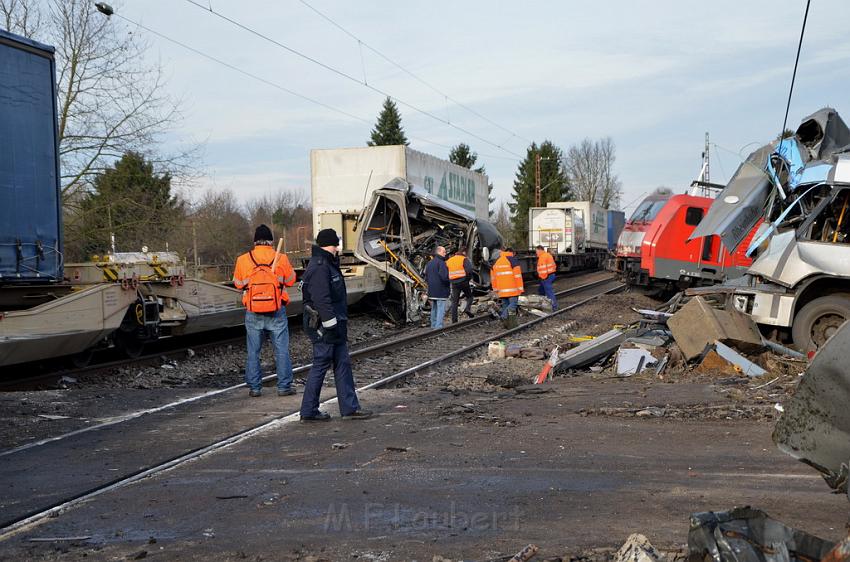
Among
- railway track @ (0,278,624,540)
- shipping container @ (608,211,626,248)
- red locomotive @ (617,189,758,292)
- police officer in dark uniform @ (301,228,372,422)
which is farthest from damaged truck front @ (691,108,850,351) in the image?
shipping container @ (608,211,626,248)

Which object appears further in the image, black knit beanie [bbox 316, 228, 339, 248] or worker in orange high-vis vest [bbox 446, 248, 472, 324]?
worker in orange high-vis vest [bbox 446, 248, 472, 324]

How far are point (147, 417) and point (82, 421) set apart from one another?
1.91ft

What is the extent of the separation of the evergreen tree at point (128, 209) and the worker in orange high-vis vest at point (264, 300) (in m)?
13.9

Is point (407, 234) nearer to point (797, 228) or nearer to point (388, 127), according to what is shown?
point (797, 228)

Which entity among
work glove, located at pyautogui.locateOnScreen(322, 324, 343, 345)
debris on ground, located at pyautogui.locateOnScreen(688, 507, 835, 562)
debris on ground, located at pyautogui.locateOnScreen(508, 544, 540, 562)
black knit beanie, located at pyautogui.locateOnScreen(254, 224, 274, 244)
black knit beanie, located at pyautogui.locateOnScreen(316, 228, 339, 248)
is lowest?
debris on ground, located at pyautogui.locateOnScreen(508, 544, 540, 562)

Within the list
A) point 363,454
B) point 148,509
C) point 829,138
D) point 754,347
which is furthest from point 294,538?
point 829,138

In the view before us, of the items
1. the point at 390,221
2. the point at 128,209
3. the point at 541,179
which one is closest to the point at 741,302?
the point at 390,221

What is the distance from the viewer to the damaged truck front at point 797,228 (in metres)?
10.8

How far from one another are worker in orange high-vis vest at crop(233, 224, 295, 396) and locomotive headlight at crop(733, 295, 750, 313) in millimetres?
6365

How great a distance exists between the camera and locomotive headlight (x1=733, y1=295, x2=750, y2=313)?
1159 cm

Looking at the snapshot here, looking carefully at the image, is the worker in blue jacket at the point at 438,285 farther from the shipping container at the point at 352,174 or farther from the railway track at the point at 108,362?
the shipping container at the point at 352,174

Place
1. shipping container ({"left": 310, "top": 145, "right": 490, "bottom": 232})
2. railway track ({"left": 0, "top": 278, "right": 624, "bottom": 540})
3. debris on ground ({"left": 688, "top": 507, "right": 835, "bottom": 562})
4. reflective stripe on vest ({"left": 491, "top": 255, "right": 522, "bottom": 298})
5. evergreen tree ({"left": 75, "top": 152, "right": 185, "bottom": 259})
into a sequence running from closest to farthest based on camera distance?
debris on ground ({"left": 688, "top": 507, "right": 835, "bottom": 562})
railway track ({"left": 0, "top": 278, "right": 624, "bottom": 540})
reflective stripe on vest ({"left": 491, "top": 255, "right": 522, "bottom": 298})
shipping container ({"left": 310, "top": 145, "right": 490, "bottom": 232})
evergreen tree ({"left": 75, "top": 152, "right": 185, "bottom": 259})

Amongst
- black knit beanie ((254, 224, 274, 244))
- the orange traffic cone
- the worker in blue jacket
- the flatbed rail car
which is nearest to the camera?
black knit beanie ((254, 224, 274, 244))

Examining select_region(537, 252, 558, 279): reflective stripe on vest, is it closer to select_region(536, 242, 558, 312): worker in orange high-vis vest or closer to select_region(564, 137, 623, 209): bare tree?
select_region(536, 242, 558, 312): worker in orange high-vis vest
